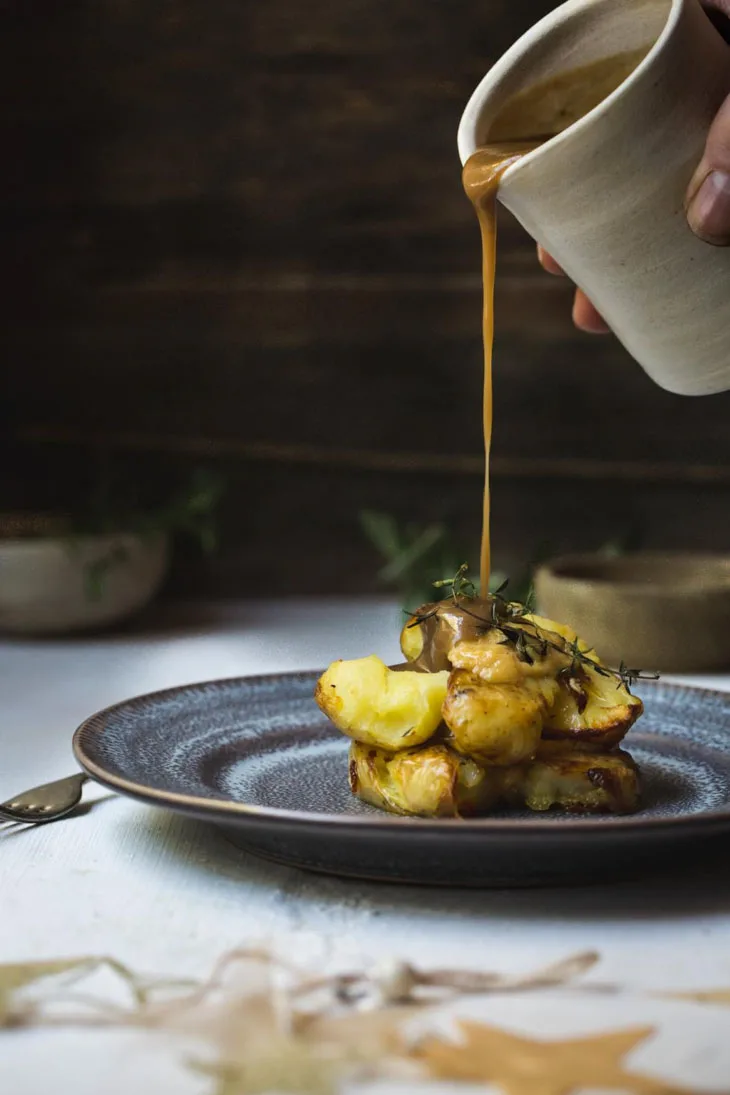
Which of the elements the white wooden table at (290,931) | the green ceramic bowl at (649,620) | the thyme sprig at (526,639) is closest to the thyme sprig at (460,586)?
the thyme sprig at (526,639)

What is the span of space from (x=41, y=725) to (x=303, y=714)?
1.16ft

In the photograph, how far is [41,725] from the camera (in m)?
1.46

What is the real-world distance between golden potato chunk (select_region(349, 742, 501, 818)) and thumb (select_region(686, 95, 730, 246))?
0.46 m

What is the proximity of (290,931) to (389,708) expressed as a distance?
213 millimetres

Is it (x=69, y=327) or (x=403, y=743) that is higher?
(x=69, y=327)

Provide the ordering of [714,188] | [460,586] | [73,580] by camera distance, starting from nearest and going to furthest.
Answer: [714,188], [460,586], [73,580]

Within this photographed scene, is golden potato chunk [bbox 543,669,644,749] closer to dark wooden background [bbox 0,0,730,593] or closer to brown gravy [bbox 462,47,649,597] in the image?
brown gravy [bbox 462,47,649,597]

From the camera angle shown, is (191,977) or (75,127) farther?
(75,127)

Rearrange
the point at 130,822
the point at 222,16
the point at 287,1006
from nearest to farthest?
the point at 287,1006
the point at 130,822
the point at 222,16

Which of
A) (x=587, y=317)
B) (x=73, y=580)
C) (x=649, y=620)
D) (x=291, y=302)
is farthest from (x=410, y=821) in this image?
(x=291, y=302)

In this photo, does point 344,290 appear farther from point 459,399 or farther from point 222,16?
point 222,16

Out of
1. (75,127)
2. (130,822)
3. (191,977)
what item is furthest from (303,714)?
(75,127)

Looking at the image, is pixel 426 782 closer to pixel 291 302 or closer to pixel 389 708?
pixel 389 708

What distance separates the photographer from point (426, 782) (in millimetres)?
920
